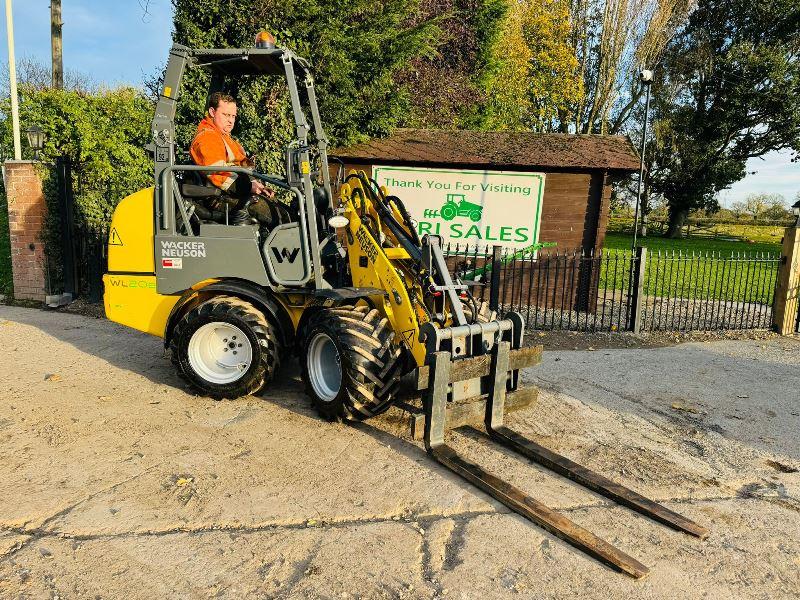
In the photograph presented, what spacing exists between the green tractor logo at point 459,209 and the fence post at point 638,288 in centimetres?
291

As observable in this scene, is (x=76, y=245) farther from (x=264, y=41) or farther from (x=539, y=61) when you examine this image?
(x=539, y=61)

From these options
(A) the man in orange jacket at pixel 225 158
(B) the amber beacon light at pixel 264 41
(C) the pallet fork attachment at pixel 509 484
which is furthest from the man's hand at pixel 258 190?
(C) the pallet fork attachment at pixel 509 484

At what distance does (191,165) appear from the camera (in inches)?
199

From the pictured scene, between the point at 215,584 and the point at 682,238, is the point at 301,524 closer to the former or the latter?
the point at 215,584

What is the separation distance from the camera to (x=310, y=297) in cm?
526

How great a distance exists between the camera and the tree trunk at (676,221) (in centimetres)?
3300

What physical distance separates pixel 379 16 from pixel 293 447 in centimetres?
1013

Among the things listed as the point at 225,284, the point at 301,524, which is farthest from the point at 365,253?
the point at 301,524

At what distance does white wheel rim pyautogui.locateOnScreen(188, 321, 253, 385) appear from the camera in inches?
205

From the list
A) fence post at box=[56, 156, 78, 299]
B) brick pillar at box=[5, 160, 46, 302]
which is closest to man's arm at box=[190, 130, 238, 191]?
fence post at box=[56, 156, 78, 299]

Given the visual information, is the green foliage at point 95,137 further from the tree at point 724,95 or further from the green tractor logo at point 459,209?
the tree at point 724,95

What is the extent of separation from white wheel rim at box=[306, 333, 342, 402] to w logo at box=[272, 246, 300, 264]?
0.82 m

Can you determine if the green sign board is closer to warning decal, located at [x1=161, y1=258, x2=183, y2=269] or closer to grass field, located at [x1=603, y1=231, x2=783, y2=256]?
warning decal, located at [x1=161, y1=258, x2=183, y2=269]

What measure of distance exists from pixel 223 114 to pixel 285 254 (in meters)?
1.47
